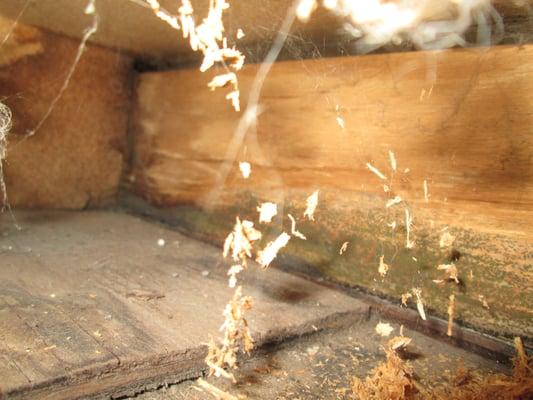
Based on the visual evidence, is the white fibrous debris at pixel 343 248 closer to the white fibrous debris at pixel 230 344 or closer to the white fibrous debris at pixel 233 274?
the white fibrous debris at pixel 233 274

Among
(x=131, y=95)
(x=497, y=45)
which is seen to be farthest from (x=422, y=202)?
(x=131, y=95)

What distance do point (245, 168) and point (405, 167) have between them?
733 mm

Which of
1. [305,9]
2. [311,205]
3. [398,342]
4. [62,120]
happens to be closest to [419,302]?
[398,342]

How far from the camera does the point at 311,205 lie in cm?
168

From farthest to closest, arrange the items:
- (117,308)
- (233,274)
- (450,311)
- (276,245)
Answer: (276,245) → (233,274) → (450,311) → (117,308)

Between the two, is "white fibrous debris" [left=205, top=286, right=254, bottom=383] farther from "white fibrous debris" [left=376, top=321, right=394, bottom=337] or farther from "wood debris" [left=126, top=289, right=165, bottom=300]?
"white fibrous debris" [left=376, top=321, right=394, bottom=337]

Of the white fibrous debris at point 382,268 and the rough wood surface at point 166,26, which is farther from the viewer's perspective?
the white fibrous debris at point 382,268

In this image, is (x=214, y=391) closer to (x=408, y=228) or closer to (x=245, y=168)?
(x=408, y=228)

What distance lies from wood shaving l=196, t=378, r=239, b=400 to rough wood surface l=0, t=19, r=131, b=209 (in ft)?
5.77

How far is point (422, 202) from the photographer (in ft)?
4.50

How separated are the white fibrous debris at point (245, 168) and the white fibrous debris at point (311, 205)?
0.34 meters

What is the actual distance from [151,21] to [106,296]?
1174 mm

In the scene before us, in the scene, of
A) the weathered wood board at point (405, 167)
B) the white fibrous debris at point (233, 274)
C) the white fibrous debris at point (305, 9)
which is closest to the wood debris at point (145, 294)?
the white fibrous debris at point (233, 274)

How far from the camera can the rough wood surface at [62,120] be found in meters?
2.11
